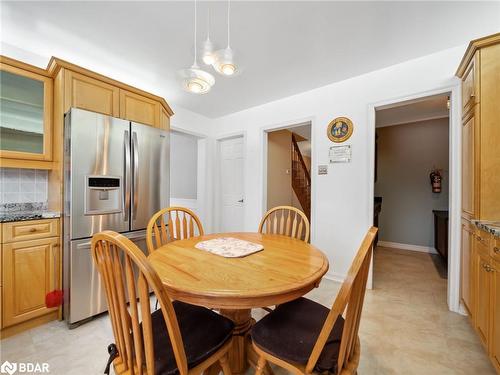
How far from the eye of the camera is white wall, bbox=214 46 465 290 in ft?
6.98

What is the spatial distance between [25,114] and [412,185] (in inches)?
218

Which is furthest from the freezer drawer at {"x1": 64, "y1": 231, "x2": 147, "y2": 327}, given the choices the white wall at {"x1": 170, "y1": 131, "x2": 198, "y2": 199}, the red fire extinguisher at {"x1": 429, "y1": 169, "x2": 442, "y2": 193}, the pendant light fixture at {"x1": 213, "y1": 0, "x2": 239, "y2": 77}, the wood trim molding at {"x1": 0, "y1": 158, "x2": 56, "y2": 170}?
the red fire extinguisher at {"x1": 429, "y1": 169, "x2": 442, "y2": 193}

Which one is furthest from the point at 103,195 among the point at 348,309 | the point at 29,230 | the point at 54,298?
the point at 348,309

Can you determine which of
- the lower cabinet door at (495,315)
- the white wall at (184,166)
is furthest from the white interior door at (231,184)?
the lower cabinet door at (495,315)

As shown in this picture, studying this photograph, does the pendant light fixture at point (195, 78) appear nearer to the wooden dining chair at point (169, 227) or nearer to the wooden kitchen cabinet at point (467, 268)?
the wooden dining chair at point (169, 227)

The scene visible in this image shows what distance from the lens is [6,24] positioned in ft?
5.60

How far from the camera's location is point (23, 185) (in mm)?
2014

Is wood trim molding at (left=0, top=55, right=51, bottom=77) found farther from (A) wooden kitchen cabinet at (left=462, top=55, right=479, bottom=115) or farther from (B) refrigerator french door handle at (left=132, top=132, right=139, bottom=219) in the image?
(A) wooden kitchen cabinet at (left=462, top=55, right=479, bottom=115)

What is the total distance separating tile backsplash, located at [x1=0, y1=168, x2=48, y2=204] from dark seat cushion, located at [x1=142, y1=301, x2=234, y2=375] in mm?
1963

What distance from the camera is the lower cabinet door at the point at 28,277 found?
159 cm

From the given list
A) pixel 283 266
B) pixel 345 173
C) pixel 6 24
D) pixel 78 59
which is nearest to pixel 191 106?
pixel 78 59

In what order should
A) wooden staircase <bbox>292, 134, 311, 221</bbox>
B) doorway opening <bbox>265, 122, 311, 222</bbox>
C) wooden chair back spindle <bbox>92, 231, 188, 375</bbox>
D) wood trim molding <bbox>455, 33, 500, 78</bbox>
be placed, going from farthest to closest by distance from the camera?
wooden staircase <bbox>292, 134, 311, 221</bbox> → doorway opening <bbox>265, 122, 311, 222</bbox> → wood trim molding <bbox>455, 33, 500, 78</bbox> → wooden chair back spindle <bbox>92, 231, 188, 375</bbox>

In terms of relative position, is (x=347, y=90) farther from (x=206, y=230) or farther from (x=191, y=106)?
(x=206, y=230)

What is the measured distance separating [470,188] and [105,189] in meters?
3.02
